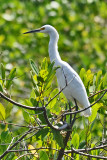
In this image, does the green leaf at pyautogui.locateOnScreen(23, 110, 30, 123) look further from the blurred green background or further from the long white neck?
the blurred green background

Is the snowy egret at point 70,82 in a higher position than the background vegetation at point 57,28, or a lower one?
higher

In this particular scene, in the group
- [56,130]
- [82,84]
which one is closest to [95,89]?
[82,84]

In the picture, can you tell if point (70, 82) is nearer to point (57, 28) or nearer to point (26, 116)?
point (26, 116)

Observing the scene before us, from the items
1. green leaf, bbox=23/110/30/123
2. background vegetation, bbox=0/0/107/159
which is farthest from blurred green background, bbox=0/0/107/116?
green leaf, bbox=23/110/30/123

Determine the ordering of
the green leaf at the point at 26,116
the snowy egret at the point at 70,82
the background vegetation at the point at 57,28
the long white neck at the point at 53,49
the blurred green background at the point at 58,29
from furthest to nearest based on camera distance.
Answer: the blurred green background at the point at 58,29
the background vegetation at the point at 57,28
the long white neck at the point at 53,49
the snowy egret at the point at 70,82
the green leaf at the point at 26,116

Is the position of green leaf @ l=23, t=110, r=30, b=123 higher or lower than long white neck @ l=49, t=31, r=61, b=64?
lower

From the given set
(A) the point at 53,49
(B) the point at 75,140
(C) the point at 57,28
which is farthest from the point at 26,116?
(C) the point at 57,28

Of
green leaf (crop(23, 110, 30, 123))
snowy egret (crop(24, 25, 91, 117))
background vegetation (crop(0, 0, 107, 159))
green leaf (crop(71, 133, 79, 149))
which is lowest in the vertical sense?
background vegetation (crop(0, 0, 107, 159))

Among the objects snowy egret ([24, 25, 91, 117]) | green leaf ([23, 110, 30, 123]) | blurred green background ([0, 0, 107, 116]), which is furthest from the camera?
blurred green background ([0, 0, 107, 116])

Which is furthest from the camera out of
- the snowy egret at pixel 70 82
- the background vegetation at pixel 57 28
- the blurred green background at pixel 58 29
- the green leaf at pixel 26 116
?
the blurred green background at pixel 58 29

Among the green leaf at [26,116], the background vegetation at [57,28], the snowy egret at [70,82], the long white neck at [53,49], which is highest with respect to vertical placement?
the long white neck at [53,49]

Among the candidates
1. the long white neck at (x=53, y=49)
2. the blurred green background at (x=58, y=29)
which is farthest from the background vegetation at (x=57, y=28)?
the long white neck at (x=53, y=49)

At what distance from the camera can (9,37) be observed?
589 centimetres

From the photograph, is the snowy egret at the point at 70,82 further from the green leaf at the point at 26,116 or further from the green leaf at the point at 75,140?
the green leaf at the point at 26,116
